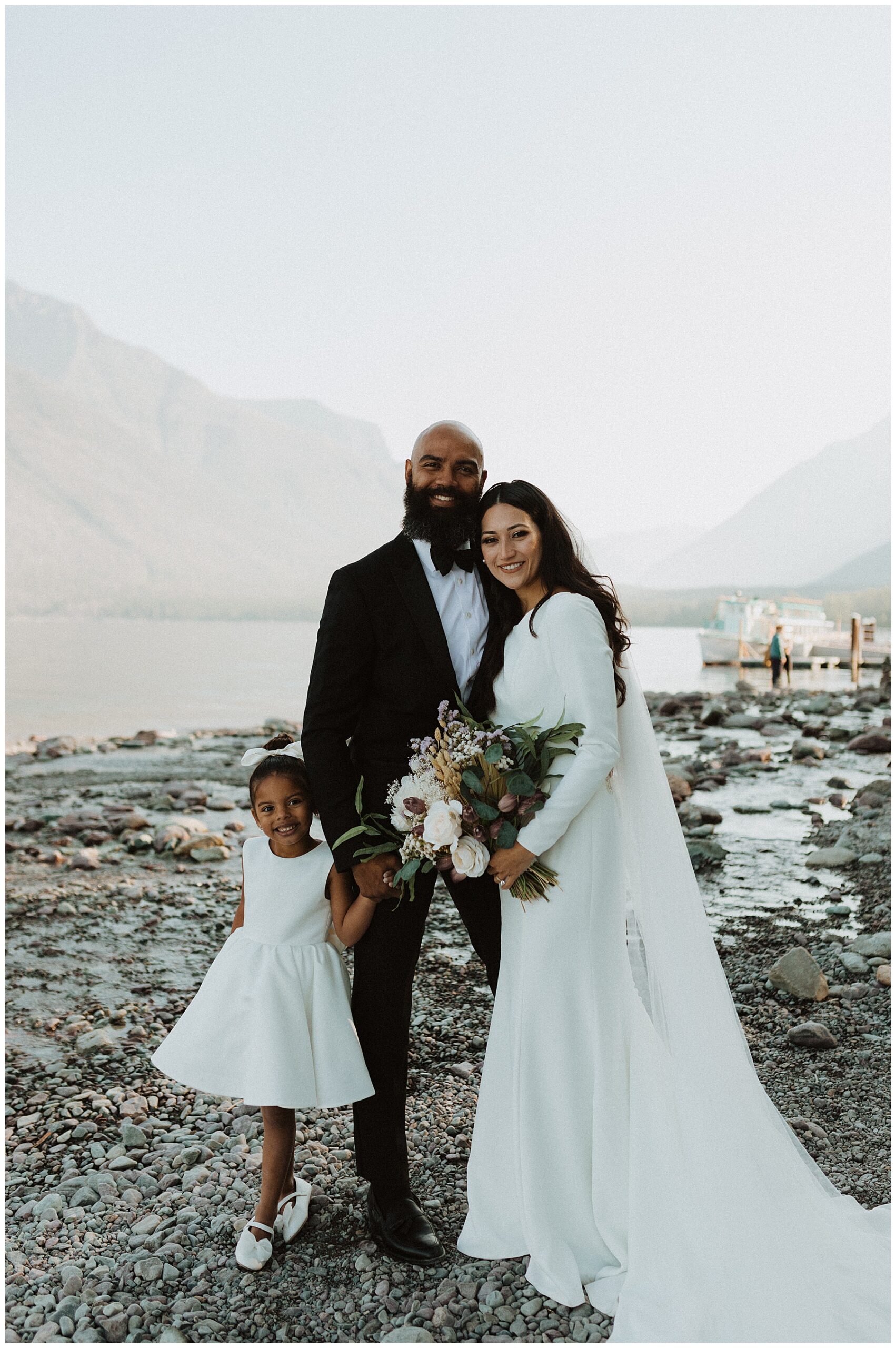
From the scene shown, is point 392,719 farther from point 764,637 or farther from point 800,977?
point 764,637

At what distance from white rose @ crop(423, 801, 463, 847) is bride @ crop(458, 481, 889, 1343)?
0.75ft

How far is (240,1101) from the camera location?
436cm

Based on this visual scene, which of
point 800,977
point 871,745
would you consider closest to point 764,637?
point 871,745

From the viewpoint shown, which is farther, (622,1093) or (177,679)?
(177,679)

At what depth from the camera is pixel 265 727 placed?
65.4 ft

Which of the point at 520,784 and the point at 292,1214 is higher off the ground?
the point at 520,784

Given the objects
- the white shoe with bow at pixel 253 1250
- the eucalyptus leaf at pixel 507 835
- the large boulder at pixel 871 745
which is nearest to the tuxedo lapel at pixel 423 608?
the eucalyptus leaf at pixel 507 835

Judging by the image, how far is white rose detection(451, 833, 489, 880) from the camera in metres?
2.86

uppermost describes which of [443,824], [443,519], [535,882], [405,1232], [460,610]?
[443,519]

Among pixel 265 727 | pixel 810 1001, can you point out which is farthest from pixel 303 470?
pixel 810 1001

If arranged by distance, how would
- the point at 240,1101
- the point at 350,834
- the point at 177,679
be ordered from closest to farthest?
the point at 350,834, the point at 240,1101, the point at 177,679

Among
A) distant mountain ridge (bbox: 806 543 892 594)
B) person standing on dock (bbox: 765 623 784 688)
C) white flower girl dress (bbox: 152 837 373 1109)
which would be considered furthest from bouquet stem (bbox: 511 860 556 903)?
distant mountain ridge (bbox: 806 543 892 594)

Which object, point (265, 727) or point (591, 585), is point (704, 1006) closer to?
point (591, 585)

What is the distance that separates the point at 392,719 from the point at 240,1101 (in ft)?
7.19
